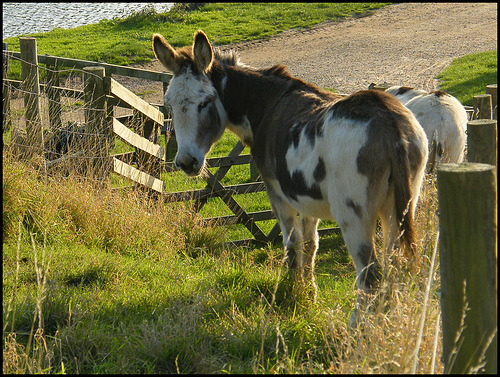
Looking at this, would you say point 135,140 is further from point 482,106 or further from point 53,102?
point 482,106

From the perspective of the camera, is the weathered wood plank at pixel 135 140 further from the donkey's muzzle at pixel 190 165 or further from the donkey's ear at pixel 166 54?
the donkey's muzzle at pixel 190 165

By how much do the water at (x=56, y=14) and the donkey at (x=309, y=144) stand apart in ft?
58.2

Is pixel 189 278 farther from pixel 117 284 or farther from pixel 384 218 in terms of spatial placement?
pixel 384 218

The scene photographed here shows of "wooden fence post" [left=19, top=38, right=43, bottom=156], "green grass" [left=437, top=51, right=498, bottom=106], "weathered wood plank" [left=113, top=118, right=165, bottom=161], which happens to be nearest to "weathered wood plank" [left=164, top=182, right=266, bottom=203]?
"weathered wood plank" [left=113, top=118, right=165, bottom=161]

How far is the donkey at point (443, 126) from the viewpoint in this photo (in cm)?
625

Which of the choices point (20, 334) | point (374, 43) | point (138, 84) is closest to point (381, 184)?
point (20, 334)

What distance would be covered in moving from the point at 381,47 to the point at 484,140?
15.5 meters

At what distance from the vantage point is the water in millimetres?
21656

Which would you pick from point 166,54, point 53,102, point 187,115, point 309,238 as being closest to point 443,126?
point 309,238

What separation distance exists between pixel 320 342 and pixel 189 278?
1.50m

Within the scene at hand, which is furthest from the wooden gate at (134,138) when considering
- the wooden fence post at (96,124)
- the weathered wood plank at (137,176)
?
the wooden fence post at (96,124)

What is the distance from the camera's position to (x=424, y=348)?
2967mm

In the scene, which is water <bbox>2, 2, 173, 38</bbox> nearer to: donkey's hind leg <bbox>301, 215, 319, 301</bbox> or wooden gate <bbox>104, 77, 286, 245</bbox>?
wooden gate <bbox>104, 77, 286, 245</bbox>

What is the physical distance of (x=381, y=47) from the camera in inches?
711
